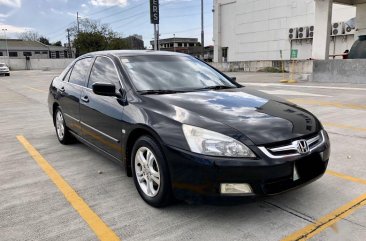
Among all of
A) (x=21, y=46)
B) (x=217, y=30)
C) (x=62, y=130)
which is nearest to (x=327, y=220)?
(x=62, y=130)

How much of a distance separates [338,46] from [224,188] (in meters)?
29.8

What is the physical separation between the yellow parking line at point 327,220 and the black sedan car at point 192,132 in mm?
370

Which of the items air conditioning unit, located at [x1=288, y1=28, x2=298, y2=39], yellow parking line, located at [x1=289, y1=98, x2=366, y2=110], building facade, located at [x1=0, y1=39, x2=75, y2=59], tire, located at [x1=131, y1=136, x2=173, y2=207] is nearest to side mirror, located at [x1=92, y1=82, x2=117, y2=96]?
tire, located at [x1=131, y1=136, x2=173, y2=207]

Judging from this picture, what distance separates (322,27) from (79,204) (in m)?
15.9

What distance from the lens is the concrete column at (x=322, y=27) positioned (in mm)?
16031

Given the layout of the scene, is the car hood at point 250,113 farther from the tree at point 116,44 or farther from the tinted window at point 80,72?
the tree at point 116,44

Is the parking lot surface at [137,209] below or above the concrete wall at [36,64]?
below

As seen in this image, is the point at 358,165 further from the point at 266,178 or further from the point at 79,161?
the point at 79,161

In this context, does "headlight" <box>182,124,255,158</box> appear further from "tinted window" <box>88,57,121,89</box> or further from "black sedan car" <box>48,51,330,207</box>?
"tinted window" <box>88,57,121,89</box>

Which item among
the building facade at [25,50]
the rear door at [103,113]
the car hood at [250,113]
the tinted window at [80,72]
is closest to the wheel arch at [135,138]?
the rear door at [103,113]

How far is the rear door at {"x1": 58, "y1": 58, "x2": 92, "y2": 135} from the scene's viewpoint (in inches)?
193

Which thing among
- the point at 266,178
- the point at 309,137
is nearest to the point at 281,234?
the point at 266,178

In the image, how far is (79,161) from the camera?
491 cm

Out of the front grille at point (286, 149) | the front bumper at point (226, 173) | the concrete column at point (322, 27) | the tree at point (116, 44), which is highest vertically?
the tree at point (116, 44)
